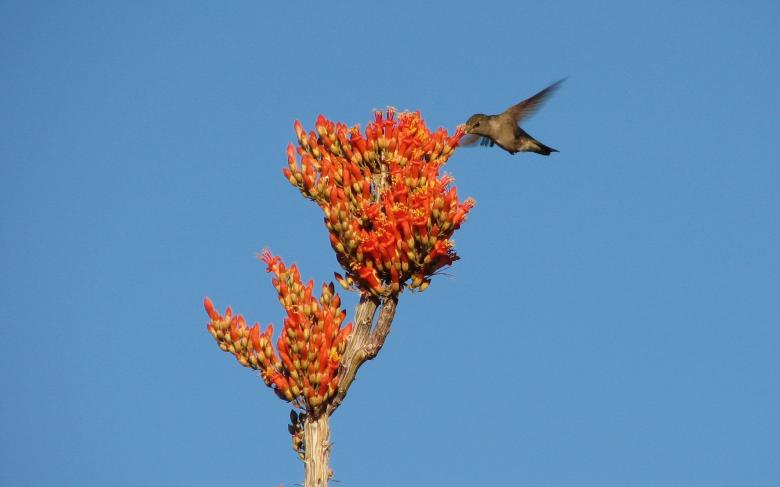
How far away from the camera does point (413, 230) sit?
7.73m

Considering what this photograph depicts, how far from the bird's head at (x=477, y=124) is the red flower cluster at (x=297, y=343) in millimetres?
3525

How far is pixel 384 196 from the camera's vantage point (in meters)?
7.99

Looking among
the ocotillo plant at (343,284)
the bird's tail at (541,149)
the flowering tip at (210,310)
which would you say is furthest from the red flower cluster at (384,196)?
the bird's tail at (541,149)

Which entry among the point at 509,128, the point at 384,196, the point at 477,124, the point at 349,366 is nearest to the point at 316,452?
the point at 349,366

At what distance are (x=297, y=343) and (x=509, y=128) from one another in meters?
4.87

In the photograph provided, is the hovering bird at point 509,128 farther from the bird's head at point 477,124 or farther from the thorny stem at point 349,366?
→ the thorny stem at point 349,366

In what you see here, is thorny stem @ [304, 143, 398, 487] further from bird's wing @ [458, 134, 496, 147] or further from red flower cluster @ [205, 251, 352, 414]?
bird's wing @ [458, 134, 496, 147]

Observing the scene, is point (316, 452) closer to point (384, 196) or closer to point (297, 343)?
point (297, 343)

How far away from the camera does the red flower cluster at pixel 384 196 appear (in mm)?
7730

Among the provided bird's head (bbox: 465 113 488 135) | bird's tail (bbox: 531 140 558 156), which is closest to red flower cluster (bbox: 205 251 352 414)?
bird's head (bbox: 465 113 488 135)

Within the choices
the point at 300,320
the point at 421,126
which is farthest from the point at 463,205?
the point at 300,320

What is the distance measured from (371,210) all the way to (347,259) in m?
0.48

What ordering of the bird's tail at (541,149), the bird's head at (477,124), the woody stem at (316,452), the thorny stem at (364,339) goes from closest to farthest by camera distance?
1. the woody stem at (316,452)
2. the thorny stem at (364,339)
3. the bird's head at (477,124)
4. the bird's tail at (541,149)

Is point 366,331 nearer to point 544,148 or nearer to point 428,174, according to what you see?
point 428,174
